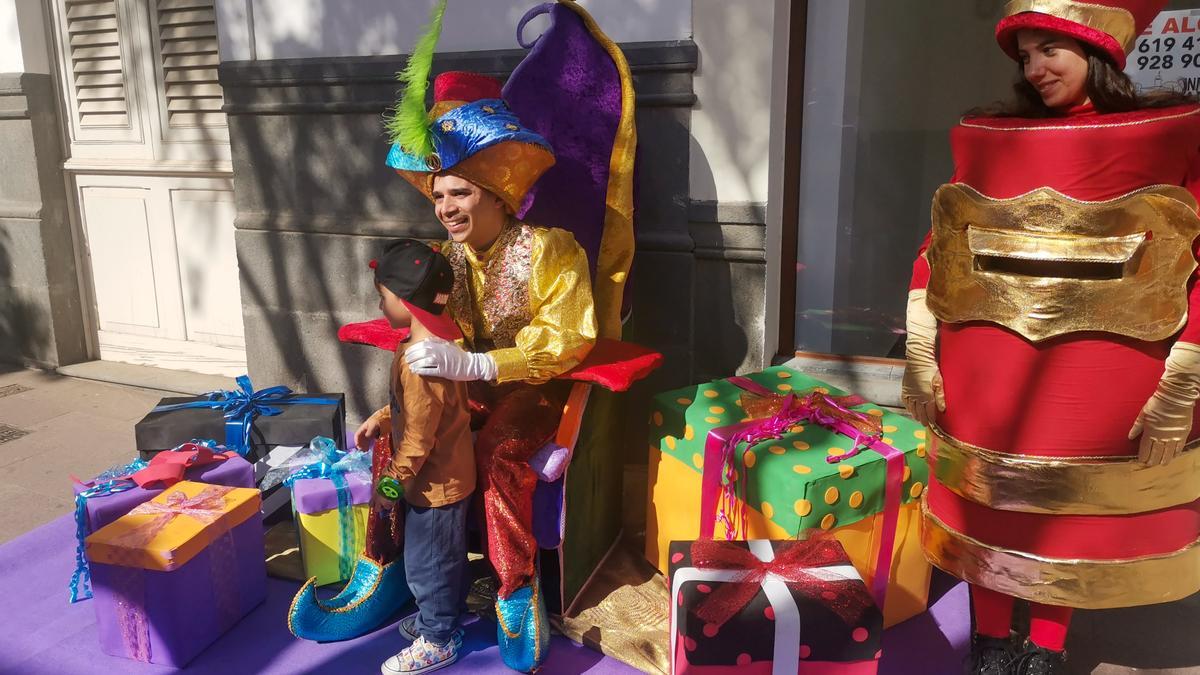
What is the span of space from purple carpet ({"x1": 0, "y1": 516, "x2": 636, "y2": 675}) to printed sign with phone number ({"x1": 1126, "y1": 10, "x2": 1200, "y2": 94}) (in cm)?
259

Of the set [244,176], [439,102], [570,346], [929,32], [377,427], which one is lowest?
[377,427]

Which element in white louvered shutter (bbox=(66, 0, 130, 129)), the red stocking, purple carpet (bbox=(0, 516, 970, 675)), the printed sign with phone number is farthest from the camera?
white louvered shutter (bbox=(66, 0, 130, 129))

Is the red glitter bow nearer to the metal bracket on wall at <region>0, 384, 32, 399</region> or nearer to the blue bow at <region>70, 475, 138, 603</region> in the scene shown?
the blue bow at <region>70, 475, 138, 603</region>

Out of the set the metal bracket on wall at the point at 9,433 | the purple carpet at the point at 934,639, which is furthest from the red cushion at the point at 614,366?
the metal bracket on wall at the point at 9,433

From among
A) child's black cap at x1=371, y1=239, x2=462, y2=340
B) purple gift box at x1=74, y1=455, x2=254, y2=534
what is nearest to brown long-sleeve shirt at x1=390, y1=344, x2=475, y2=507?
child's black cap at x1=371, y1=239, x2=462, y2=340

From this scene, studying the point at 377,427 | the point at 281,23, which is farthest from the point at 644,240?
the point at 281,23

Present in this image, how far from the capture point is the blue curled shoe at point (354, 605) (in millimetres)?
2624

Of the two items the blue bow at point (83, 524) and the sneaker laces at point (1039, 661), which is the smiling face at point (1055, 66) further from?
the blue bow at point (83, 524)

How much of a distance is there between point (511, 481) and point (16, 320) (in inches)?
178

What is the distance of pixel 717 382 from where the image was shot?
3088 mm

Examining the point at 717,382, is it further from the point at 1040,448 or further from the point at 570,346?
the point at 1040,448

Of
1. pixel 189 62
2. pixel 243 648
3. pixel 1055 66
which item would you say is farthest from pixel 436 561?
pixel 189 62

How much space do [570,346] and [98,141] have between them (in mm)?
4106

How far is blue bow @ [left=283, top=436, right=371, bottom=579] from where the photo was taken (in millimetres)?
2916
